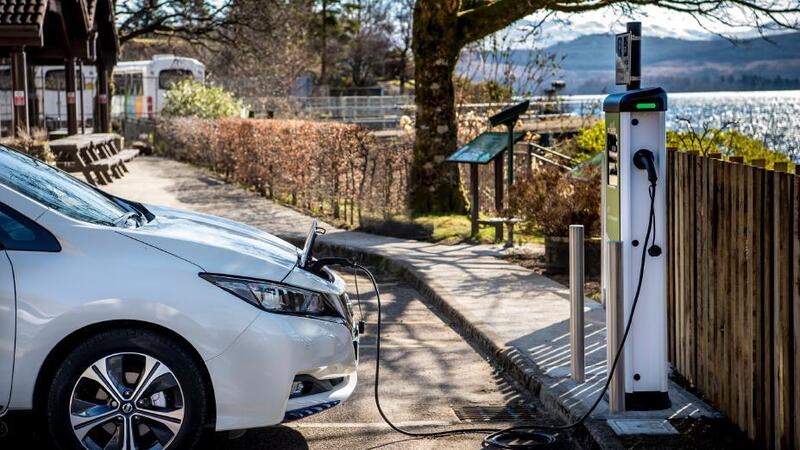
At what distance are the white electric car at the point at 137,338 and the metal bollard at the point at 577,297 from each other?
1881 millimetres

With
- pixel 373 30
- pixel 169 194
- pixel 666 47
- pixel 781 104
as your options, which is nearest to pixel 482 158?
pixel 781 104

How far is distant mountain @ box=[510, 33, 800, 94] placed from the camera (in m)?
38.9

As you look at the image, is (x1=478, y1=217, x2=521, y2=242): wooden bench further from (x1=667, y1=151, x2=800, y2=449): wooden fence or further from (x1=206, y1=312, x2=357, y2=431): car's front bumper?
(x1=206, y1=312, x2=357, y2=431): car's front bumper

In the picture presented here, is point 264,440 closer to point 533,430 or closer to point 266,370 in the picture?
point 266,370

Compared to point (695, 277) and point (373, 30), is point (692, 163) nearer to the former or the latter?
point (695, 277)

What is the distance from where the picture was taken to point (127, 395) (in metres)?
5.25

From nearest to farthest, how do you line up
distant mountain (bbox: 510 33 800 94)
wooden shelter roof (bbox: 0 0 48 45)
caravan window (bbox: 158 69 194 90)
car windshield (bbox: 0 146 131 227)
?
car windshield (bbox: 0 146 131 227), wooden shelter roof (bbox: 0 0 48 45), distant mountain (bbox: 510 33 800 94), caravan window (bbox: 158 69 194 90)

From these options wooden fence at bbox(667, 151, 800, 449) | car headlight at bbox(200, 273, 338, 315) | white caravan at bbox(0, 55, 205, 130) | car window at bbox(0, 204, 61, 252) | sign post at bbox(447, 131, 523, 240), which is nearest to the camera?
wooden fence at bbox(667, 151, 800, 449)

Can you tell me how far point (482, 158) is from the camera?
48.3 ft

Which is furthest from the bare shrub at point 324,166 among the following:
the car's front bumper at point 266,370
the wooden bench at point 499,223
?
the car's front bumper at point 266,370

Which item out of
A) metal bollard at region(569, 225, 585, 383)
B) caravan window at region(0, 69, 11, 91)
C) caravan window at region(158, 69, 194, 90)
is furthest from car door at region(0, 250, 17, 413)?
caravan window at region(158, 69, 194, 90)

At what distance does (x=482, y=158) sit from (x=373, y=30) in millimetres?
65613

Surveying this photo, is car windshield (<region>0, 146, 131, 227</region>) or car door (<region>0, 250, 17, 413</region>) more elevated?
car windshield (<region>0, 146, 131, 227</region>)

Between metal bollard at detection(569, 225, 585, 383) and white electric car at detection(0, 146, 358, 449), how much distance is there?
1881mm
